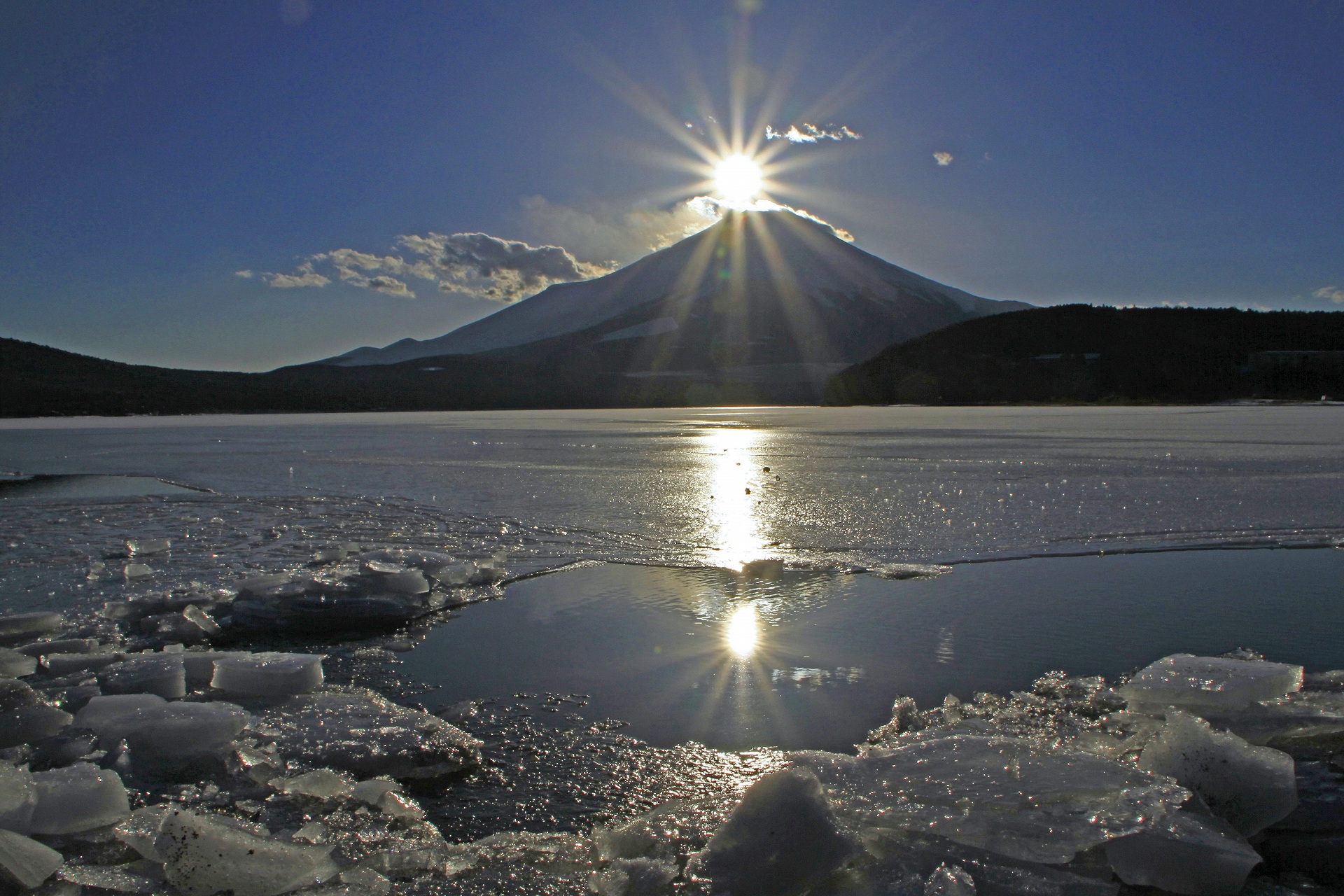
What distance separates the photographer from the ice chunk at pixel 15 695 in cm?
268

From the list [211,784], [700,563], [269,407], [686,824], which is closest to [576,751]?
[686,824]

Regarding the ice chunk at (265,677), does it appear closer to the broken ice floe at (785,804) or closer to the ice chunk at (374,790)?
the broken ice floe at (785,804)

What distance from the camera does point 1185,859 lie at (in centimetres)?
176

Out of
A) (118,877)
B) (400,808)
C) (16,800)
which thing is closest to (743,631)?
(400,808)

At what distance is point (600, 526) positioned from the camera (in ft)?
20.4

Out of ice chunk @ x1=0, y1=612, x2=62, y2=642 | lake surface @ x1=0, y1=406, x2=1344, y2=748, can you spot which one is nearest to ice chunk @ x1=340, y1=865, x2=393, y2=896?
lake surface @ x1=0, y1=406, x2=1344, y2=748

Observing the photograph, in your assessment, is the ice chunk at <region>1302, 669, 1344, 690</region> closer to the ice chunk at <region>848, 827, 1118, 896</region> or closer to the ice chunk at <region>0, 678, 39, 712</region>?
the ice chunk at <region>848, 827, 1118, 896</region>

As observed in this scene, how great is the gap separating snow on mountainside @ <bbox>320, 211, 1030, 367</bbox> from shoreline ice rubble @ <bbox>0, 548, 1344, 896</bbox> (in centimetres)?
11262

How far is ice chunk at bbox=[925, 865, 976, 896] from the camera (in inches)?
66.3

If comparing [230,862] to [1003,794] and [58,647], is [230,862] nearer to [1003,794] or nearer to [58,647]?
[1003,794]

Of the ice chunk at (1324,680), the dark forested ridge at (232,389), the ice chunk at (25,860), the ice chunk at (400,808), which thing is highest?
the dark forested ridge at (232,389)

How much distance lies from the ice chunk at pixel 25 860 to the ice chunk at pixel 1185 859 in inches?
88.9

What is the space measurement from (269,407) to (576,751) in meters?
58.7

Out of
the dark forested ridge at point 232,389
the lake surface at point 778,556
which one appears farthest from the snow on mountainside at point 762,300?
the lake surface at point 778,556
